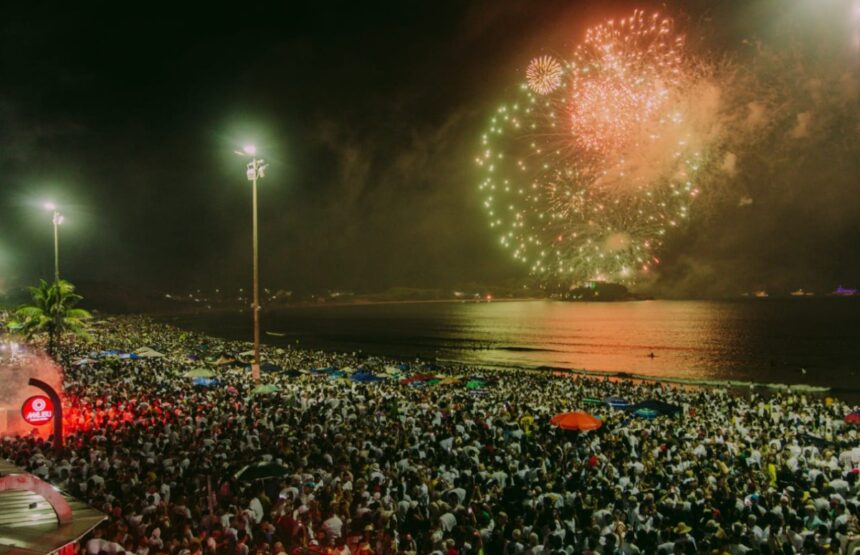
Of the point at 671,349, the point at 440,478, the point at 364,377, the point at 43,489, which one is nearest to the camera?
the point at 43,489

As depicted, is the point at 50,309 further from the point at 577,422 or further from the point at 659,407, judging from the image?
the point at 659,407

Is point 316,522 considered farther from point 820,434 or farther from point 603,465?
point 820,434

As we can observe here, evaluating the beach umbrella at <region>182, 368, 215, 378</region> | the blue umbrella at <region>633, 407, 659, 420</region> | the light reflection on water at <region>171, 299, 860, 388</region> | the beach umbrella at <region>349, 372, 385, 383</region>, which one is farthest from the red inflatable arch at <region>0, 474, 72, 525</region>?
the light reflection on water at <region>171, 299, 860, 388</region>

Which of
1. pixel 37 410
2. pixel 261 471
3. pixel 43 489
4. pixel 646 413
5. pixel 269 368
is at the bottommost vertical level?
pixel 269 368

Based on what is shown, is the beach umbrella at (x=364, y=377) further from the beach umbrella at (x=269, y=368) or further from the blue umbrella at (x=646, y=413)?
the blue umbrella at (x=646, y=413)

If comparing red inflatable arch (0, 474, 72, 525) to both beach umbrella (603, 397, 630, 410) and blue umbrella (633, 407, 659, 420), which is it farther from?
beach umbrella (603, 397, 630, 410)

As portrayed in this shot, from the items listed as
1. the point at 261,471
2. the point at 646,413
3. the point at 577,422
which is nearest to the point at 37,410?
the point at 261,471

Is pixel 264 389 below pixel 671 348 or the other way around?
the other way around

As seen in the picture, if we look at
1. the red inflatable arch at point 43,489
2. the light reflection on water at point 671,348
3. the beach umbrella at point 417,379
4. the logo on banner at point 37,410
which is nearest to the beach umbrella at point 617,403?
the beach umbrella at point 417,379
